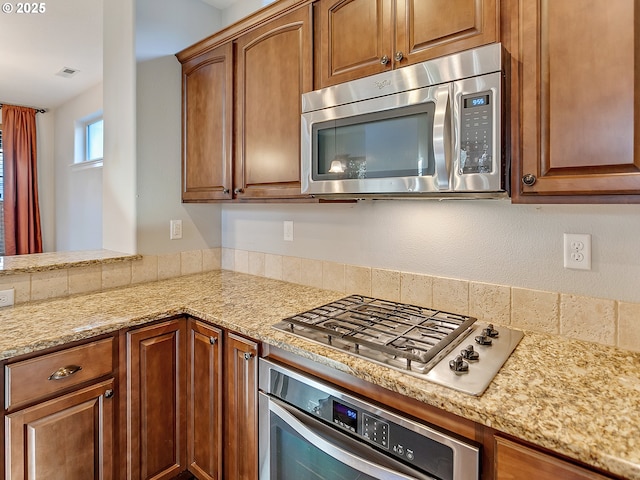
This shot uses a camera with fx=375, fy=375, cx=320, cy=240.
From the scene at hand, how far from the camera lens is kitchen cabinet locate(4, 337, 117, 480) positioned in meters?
1.25

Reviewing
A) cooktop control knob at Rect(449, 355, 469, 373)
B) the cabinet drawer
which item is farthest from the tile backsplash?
the cabinet drawer

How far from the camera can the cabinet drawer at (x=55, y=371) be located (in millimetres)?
1244

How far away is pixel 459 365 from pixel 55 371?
1.36m

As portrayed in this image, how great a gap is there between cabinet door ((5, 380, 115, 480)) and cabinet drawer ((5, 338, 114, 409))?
0.05m

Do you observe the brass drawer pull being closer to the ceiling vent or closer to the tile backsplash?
the tile backsplash

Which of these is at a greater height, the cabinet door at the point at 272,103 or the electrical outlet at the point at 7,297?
the cabinet door at the point at 272,103

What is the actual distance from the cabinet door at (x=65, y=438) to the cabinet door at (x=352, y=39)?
154 cm

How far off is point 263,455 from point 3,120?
541 centimetres

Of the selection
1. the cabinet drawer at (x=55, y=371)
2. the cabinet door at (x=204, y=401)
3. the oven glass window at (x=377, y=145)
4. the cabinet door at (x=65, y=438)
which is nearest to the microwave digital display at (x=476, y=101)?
the oven glass window at (x=377, y=145)

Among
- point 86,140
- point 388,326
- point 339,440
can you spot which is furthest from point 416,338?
point 86,140

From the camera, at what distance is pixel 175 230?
2.32m

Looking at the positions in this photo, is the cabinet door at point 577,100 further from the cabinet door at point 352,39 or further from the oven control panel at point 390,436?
the oven control panel at point 390,436

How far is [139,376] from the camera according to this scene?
1.57 m

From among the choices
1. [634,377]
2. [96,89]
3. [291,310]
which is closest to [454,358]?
[634,377]
